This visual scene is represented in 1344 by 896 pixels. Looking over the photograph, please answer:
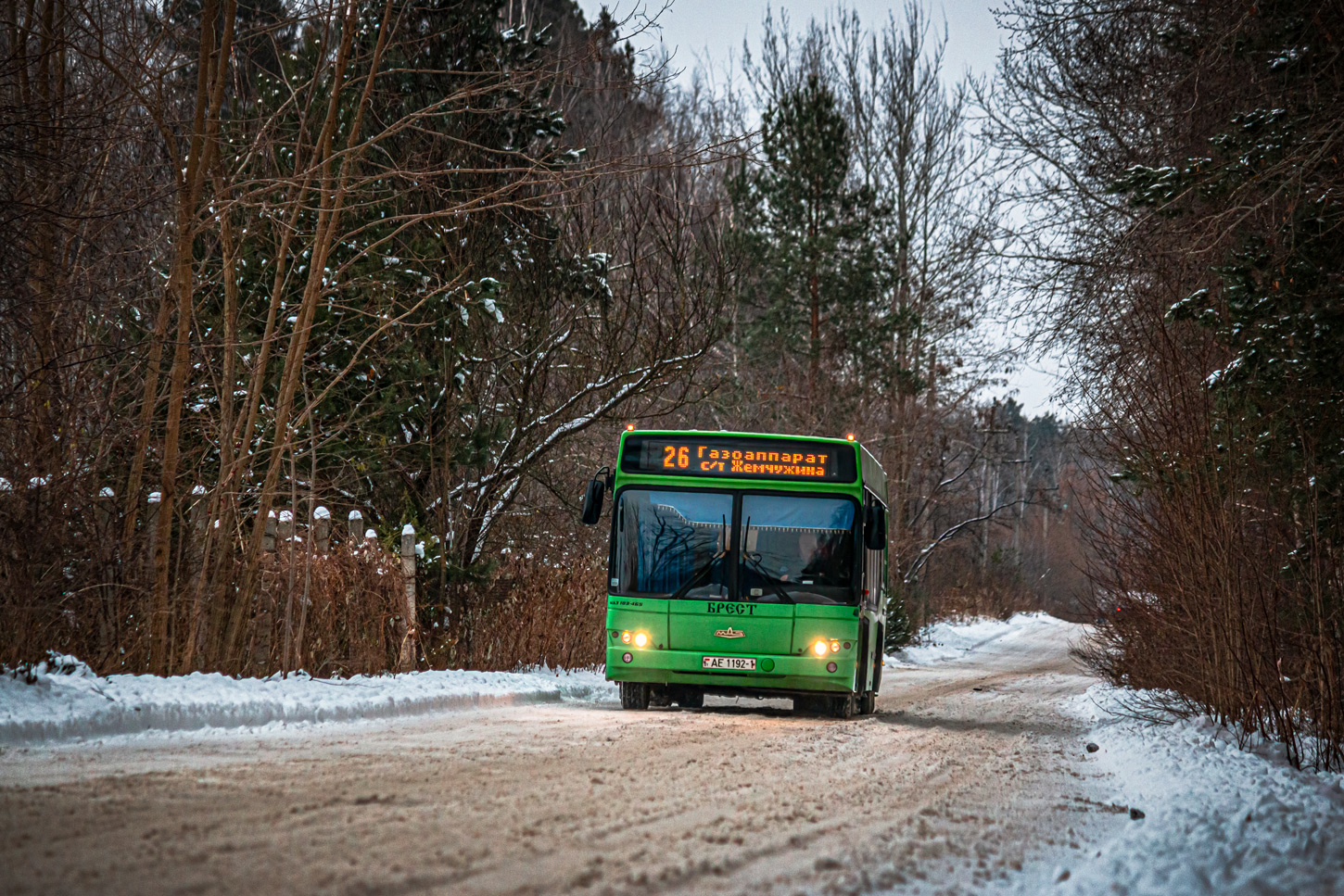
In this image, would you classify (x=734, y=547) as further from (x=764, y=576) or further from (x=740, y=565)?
(x=764, y=576)

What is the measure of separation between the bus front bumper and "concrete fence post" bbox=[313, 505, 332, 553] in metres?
3.38

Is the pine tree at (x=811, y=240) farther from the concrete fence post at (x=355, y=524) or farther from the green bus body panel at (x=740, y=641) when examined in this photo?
the green bus body panel at (x=740, y=641)

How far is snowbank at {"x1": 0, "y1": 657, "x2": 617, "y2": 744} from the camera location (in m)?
8.66

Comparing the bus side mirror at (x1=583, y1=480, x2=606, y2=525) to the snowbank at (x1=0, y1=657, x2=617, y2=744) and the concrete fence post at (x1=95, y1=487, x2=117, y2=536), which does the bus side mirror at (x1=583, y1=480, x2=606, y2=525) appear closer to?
the snowbank at (x1=0, y1=657, x2=617, y2=744)

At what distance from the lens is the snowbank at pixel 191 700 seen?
341 inches

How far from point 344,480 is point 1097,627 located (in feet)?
34.1

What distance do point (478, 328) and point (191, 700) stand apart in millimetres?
9659

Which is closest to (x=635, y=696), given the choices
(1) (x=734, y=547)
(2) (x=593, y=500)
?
(1) (x=734, y=547)

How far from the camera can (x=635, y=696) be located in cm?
1464

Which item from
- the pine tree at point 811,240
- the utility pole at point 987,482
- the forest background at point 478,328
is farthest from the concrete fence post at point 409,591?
the utility pole at point 987,482

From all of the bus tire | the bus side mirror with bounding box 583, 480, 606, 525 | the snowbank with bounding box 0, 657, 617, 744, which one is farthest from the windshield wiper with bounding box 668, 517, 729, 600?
the snowbank with bounding box 0, 657, 617, 744

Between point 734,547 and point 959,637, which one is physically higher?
point 734,547

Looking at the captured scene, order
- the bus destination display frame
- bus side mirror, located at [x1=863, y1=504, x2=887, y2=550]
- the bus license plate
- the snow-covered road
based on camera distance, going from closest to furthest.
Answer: the snow-covered road → the bus license plate → bus side mirror, located at [x1=863, y1=504, x2=887, y2=550] → the bus destination display frame

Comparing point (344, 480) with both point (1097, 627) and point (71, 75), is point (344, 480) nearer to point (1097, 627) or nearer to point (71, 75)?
point (71, 75)
